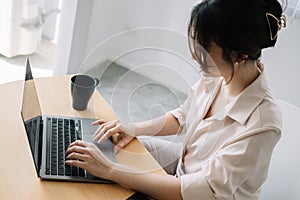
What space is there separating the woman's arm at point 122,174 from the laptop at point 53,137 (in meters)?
0.02

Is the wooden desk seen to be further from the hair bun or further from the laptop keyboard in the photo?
the hair bun

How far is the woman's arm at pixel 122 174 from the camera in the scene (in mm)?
970

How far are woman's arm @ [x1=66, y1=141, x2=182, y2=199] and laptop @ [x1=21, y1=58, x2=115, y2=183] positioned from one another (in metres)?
0.02

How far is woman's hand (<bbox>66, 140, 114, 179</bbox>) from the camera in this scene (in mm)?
972

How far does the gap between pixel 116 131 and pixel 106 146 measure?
0.06 metres

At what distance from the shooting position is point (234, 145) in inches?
39.0

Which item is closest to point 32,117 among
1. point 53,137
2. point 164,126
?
point 53,137

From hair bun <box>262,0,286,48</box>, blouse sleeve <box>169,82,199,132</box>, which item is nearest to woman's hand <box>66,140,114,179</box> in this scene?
blouse sleeve <box>169,82,199,132</box>

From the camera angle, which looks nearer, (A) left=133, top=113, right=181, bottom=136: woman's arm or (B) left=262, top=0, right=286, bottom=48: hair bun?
(B) left=262, top=0, right=286, bottom=48: hair bun

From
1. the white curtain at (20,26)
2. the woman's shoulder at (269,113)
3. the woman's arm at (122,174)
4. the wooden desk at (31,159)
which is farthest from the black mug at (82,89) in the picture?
Answer: the white curtain at (20,26)

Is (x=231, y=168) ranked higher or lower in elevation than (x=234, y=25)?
lower

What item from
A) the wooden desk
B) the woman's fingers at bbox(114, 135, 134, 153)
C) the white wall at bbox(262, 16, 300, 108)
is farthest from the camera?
the white wall at bbox(262, 16, 300, 108)

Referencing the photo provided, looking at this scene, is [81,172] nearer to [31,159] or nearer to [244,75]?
[31,159]

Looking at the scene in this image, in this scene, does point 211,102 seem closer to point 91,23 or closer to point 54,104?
point 54,104
